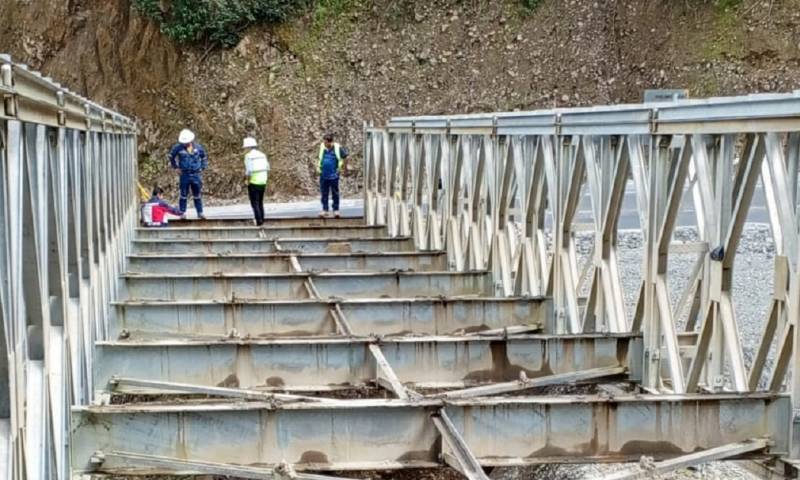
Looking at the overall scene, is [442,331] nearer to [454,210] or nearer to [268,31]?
[454,210]

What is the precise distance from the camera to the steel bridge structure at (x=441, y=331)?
6.11 metres

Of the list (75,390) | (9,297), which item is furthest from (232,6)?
(9,297)

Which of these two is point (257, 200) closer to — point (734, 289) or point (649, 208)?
point (734, 289)

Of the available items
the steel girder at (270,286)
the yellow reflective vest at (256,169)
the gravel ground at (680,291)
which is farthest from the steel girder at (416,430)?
the yellow reflective vest at (256,169)

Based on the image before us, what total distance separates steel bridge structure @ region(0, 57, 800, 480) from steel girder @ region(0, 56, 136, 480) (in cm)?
2

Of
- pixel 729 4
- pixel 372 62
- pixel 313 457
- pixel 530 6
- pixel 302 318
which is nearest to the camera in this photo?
pixel 313 457

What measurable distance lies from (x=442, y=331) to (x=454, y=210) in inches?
181

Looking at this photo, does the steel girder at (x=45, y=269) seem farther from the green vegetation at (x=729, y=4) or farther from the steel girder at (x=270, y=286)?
the green vegetation at (x=729, y=4)

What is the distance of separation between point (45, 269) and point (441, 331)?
5309 millimetres

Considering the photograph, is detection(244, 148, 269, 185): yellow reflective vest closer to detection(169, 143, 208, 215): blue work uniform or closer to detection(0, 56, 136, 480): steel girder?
detection(169, 143, 208, 215): blue work uniform

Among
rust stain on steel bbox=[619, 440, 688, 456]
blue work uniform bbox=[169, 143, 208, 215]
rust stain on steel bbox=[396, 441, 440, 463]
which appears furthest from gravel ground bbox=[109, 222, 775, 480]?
blue work uniform bbox=[169, 143, 208, 215]

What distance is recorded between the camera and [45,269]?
5.62 m

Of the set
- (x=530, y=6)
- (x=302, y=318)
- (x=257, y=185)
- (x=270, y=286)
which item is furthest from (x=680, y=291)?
(x=530, y=6)

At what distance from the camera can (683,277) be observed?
18047 mm
